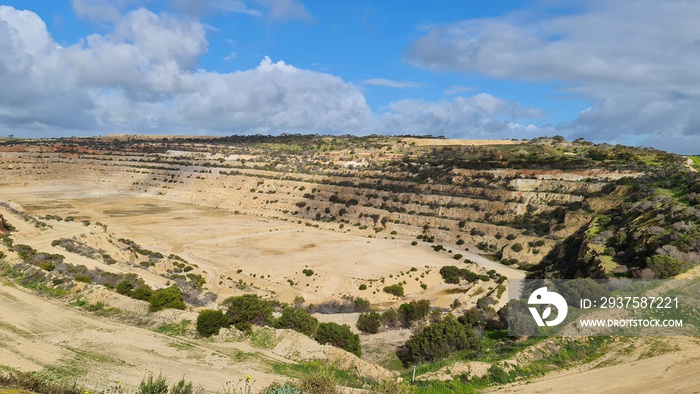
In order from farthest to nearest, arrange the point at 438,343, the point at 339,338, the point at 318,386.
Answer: the point at 339,338 → the point at 438,343 → the point at 318,386

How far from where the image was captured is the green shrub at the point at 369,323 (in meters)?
26.4

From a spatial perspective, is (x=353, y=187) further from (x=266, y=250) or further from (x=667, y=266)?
(x=667, y=266)

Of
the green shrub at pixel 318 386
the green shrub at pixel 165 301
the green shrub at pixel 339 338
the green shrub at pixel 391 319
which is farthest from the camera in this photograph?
the green shrub at pixel 391 319

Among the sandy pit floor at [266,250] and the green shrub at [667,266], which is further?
the sandy pit floor at [266,250]

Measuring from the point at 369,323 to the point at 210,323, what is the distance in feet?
31.3

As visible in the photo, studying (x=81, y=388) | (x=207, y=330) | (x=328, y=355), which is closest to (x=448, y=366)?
(x=328, y=355)

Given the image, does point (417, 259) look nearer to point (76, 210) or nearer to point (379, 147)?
point (76, 210)

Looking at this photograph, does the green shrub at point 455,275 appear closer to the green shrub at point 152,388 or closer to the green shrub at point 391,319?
the green shrub at point 391,319

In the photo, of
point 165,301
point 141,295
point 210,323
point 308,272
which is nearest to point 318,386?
point 210,323

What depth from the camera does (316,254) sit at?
5038 cm

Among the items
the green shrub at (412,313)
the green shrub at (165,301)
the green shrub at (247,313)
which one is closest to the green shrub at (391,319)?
the green shrub at (412,313)

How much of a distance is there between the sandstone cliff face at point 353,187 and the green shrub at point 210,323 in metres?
37.5

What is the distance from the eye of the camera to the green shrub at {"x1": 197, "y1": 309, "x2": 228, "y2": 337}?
2080 cm

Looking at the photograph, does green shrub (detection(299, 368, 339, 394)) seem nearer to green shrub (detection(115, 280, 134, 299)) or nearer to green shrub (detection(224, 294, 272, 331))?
green shrub (detection(224, 294, 272, 331))
